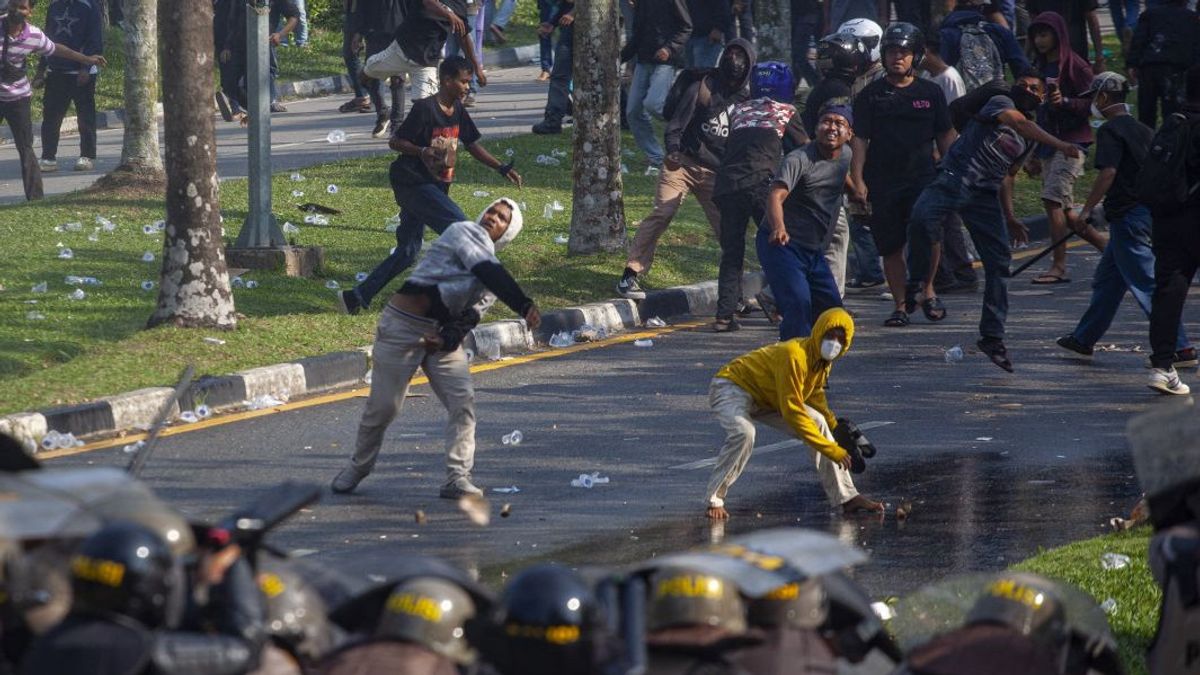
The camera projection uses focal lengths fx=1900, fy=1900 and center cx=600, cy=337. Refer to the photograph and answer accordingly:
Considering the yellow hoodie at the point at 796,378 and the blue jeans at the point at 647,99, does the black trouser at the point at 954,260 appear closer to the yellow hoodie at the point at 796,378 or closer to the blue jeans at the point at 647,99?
the blue jeans at the point at 647,99

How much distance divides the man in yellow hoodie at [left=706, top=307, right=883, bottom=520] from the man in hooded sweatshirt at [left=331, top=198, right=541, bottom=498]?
89 cm

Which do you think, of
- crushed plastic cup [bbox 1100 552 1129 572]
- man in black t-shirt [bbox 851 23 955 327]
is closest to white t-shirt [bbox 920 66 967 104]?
man in black t-shirt [bbox 851 23 955 327]

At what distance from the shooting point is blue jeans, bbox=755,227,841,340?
9844 mm

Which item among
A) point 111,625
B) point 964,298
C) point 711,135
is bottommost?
point 964,298

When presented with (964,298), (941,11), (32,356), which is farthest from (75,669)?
(941,11)

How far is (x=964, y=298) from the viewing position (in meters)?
12.9

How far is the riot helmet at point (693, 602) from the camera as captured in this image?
279 cm

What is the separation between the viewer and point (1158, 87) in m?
16.2

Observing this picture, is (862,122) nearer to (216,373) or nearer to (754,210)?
(754,210)

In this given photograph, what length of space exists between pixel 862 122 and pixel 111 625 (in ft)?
32.3

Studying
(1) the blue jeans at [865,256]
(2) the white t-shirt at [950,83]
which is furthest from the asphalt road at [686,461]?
(2) the white t-shirt at [950,83]

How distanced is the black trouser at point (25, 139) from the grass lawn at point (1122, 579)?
430 inches

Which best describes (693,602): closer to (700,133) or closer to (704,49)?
(700,133)

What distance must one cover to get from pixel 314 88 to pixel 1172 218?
16.1m
